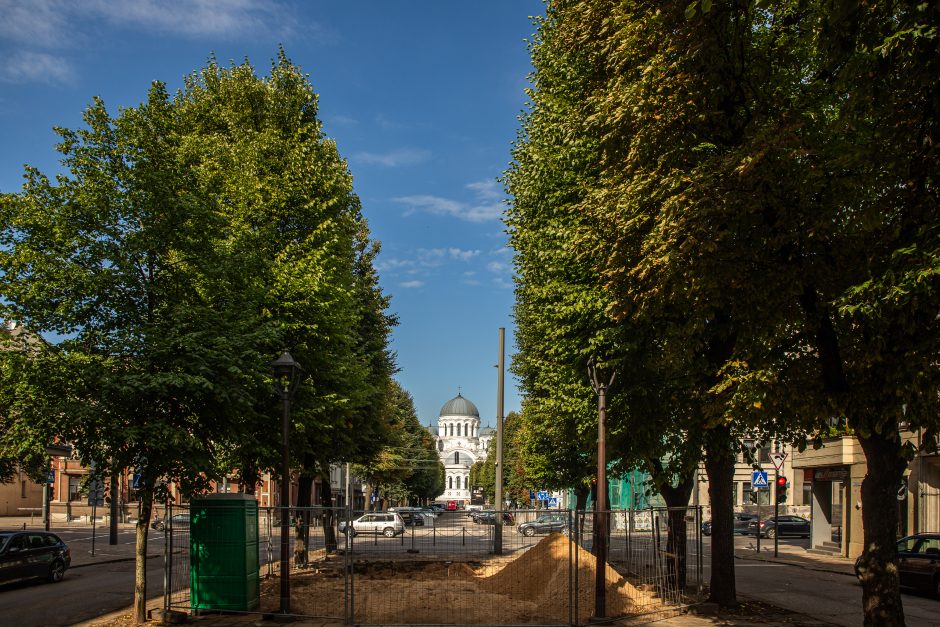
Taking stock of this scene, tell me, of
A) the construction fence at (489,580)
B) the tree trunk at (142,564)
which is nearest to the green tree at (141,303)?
the tree trunk at (142,564)

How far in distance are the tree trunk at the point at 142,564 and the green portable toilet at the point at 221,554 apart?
0.64 m

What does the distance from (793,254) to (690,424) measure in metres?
4.28

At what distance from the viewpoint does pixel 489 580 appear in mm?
18828

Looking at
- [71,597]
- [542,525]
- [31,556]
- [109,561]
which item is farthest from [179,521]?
[109,561]

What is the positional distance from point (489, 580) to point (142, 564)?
26.4ft

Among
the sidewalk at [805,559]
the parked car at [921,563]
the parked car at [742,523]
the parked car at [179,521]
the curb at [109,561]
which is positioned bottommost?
the parked car at [742,523]

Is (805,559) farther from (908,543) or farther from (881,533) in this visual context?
(881,533)

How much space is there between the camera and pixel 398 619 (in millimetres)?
14352

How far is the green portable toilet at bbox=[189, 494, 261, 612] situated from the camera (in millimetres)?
14133

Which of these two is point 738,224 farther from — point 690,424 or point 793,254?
point 690,424

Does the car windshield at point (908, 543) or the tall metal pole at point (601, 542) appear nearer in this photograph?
the tall metal pole at point (601, 542)

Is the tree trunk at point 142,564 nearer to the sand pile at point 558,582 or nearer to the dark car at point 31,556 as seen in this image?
the sand pile at point 558,582

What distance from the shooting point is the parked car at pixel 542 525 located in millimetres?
21953

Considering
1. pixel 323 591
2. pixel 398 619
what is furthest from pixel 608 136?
pixel 323 591
